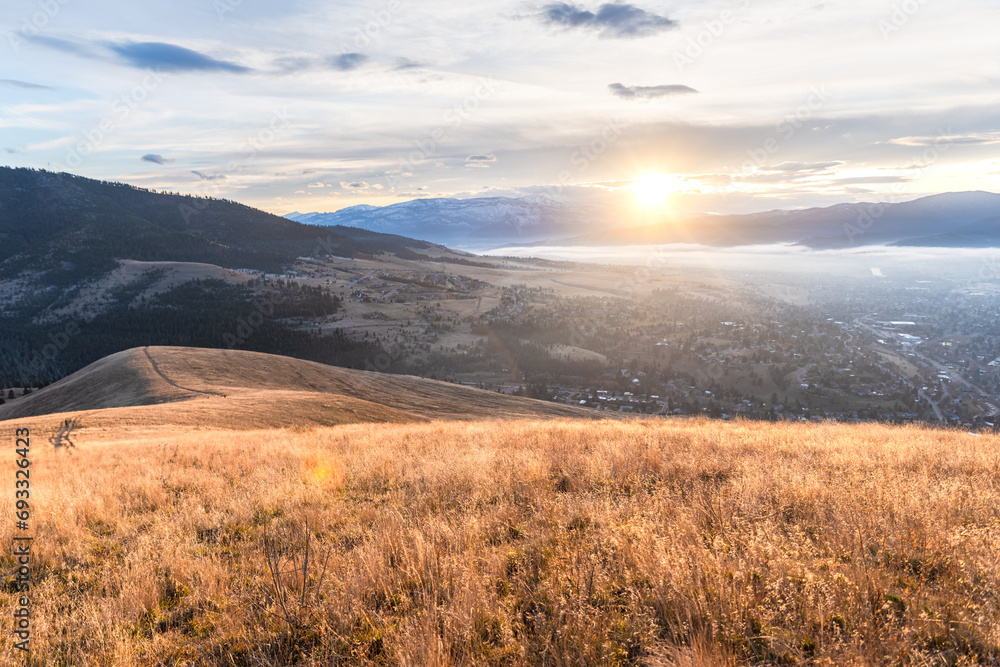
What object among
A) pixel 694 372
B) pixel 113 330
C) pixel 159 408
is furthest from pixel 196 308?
pixel 694 372

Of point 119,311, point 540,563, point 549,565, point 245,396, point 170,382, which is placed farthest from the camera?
point 119,311

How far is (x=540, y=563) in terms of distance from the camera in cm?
502

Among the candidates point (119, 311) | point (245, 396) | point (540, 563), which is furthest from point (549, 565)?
point (119, 311)

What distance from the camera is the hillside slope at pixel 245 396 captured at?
25828 mm

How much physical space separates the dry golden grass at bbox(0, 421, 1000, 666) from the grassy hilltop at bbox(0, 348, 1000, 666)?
3cm

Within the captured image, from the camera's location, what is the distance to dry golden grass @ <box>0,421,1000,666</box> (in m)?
3.68

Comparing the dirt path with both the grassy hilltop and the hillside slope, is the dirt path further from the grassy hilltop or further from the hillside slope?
the grassy hilltop

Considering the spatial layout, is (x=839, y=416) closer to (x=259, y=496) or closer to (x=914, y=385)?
(x=914, y=385)

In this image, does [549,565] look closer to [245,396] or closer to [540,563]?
[540,563]

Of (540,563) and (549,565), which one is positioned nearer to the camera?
(549,565)

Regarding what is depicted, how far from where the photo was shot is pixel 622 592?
436cm

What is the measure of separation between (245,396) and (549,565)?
30.6m

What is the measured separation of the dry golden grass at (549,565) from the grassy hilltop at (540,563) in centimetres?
3

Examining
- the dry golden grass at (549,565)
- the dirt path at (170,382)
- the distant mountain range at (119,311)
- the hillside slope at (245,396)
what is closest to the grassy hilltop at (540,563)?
the dry golden grass at (549,565)
